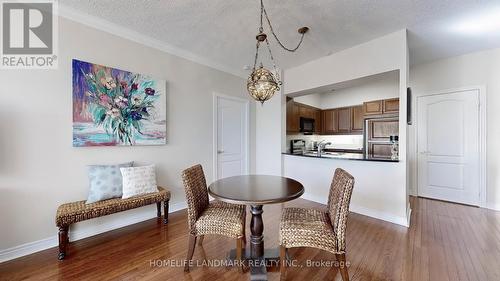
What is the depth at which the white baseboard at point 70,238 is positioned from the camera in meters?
2.02

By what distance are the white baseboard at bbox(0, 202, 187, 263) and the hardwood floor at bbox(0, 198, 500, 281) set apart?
2.7 inches

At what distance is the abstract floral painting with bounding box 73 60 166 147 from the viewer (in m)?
2.41

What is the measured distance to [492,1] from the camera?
7.02ft

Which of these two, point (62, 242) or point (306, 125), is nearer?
point (62, 242)

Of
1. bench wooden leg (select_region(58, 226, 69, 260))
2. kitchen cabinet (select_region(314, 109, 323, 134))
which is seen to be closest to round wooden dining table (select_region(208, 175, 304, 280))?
bench wooden leg (select_region(58, 226, 69, 260))

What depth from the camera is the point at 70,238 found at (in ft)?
7.66

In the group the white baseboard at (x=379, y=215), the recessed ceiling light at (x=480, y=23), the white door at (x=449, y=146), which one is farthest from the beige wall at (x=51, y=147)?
the white door at (x=449, y=146)

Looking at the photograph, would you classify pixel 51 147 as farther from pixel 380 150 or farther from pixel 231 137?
pixel 380 150

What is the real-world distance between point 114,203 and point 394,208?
11.8ft

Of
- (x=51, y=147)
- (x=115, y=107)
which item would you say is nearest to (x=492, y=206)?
(x=115, y=107)

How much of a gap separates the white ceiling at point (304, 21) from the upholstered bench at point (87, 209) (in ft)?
7.13

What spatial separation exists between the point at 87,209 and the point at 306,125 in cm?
457

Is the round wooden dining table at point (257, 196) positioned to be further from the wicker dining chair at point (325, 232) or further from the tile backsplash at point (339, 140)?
the tile backsplash at point (339, 140)

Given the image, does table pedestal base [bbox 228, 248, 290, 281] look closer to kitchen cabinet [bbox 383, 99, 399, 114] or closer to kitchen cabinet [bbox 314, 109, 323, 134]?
kitchen cabinet [bbox 383, 99, 399, 114]
